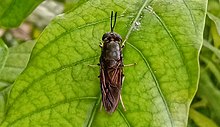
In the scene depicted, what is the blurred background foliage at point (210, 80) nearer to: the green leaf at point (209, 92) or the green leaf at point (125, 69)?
the green leaf at point (209, 92)

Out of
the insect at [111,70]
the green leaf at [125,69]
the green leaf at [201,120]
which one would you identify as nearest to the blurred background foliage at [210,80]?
the green leaf at [201,120]

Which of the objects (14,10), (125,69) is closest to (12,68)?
(14,10)

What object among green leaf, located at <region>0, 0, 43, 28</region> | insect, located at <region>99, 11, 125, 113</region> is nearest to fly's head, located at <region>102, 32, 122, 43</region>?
insect, located at <region>99, 11, 125, 113</region>

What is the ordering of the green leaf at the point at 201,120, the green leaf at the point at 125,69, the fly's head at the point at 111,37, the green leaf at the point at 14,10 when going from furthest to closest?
the green leaf at the point at 201,120, the green leaf at the point at 14,10, the fly's head at the point at 111,37, the green leaf at the point at 125,69

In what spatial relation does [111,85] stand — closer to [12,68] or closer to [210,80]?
[12,68]

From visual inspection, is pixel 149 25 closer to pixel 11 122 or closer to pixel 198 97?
pixel 11 122

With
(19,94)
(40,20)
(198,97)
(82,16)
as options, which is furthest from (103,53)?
(40,20)
